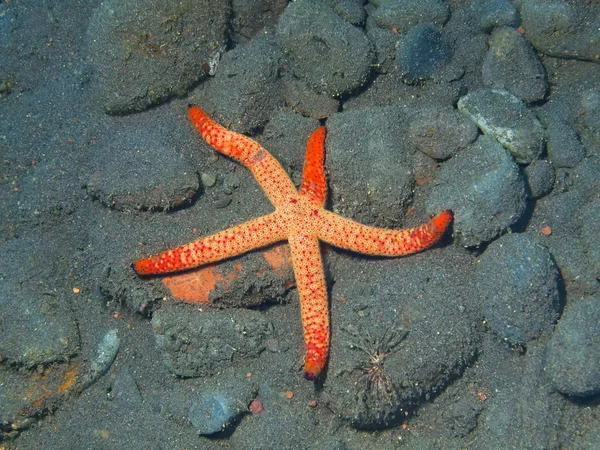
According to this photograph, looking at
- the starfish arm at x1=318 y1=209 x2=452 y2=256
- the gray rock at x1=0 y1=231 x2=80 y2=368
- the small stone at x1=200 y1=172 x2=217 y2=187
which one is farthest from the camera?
the small stone at x1=200 y1=172 x2=217 y2=187

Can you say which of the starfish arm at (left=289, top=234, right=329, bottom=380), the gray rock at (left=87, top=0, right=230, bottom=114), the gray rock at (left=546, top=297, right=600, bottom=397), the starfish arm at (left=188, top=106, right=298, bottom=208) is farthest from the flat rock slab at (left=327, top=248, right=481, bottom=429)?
the gray rock at (left=87, top=0, right=230, bottom=114)

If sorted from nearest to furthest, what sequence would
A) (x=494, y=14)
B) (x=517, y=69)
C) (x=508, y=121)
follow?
(x=508, y=121)
(x=517, y=69)
(x=494, y=14)

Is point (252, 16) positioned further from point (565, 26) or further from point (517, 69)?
point (565, 26)

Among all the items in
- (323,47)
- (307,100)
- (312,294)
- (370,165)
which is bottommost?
(312,294)

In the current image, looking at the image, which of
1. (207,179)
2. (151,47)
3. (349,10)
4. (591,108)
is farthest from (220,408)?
(591,108)

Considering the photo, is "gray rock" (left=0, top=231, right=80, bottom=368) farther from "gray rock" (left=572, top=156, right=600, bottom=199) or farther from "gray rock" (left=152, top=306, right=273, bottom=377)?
"gray rock" (left=572, top=156, right=600, bottom=199)

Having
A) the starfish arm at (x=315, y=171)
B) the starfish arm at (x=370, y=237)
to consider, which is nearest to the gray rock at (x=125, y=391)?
the starfish arm at (x=370, y=237)

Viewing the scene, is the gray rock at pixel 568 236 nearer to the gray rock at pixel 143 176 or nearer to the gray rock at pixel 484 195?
the gray rock at pixel 484 195
